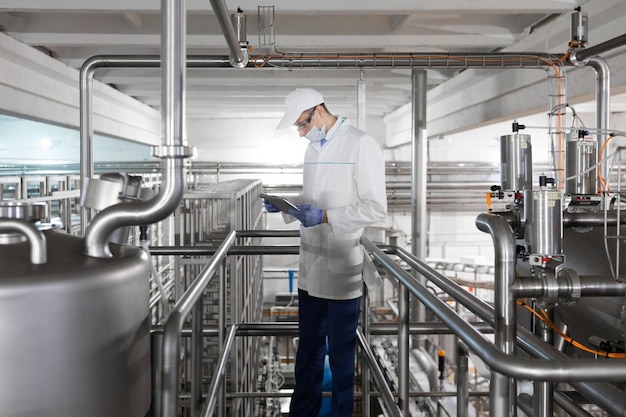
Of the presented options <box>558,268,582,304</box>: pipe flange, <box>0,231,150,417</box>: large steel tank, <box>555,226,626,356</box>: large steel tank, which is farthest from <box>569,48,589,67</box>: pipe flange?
<box>0,231,150,417</box>: large steel tank

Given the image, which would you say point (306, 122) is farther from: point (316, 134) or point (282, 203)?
point (282, 203)

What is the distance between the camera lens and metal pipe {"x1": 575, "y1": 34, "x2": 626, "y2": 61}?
2.84 meters

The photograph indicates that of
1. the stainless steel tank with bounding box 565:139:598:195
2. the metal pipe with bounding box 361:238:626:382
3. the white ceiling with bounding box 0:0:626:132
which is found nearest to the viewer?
the metal pipe with bounding box 361:238:626:382

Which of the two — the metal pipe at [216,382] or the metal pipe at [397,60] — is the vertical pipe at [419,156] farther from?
the metal pipe at [216,382]

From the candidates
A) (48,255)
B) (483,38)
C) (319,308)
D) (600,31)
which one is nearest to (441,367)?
(483,38)

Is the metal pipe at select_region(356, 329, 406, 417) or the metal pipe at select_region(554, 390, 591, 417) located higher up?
the metal pipe at select_region(554, 390, 591, 417)

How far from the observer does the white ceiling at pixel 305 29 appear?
342cm

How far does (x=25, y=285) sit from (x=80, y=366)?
165 millimetres

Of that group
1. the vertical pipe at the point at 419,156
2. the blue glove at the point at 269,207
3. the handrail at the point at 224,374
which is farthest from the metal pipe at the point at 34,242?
the vertical pipe at the point at 419,156

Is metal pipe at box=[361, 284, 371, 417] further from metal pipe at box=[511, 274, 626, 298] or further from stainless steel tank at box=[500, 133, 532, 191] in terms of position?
stainless steel tank at box=[500, 133, 532, 191]

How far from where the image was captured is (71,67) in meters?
5.10

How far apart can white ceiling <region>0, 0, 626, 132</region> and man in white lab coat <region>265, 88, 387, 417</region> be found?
1503 millimetres

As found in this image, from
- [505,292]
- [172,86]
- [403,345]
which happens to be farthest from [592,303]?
[172,86]

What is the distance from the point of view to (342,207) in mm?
2109
